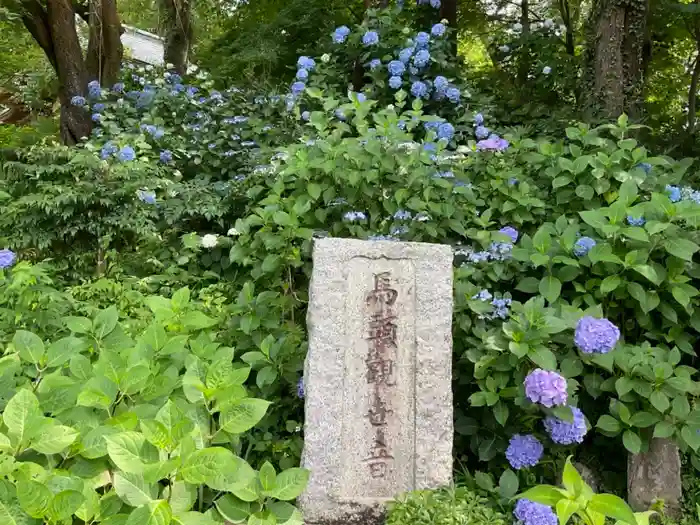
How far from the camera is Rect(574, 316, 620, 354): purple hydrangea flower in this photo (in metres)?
2.08

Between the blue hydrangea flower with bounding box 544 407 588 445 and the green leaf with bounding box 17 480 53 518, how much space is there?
1605 mm

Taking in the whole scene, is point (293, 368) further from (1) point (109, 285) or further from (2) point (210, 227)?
(2) point (210, 227)

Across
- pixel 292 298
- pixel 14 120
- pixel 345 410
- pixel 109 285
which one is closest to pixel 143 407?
pixel 345 410

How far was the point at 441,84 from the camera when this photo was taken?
4.48 m

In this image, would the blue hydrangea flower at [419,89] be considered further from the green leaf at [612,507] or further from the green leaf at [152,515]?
the green leaf at [152,515]

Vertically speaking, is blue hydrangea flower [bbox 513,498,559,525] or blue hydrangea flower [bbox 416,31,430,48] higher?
blue hydrangea flower [bbox 416,31,430,48]

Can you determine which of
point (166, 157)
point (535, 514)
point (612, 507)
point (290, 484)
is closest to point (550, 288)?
point (535, 514)

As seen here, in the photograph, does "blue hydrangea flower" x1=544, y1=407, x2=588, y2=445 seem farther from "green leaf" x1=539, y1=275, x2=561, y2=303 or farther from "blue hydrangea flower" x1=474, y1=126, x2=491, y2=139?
"blue hydrangea flower" x1=474, y1=126, x2=491, y2=139

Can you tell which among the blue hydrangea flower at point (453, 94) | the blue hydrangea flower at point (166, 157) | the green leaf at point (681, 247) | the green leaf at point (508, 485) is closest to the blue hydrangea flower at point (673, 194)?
the green leaf at point (681, 247)

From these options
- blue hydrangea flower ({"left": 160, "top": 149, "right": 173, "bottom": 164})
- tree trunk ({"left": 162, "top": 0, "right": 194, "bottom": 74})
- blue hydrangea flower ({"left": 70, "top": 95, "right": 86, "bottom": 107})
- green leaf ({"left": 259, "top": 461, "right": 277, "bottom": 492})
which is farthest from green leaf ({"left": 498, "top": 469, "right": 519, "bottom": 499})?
tree trunk ({"left": 162, "top": 0, "right": 194, "bottom": 74})

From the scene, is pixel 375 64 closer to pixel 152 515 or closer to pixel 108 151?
pixel 108 151

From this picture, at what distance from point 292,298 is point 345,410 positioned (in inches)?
28.1

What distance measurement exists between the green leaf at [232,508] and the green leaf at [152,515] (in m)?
0.26

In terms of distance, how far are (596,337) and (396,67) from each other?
10.3 ft
